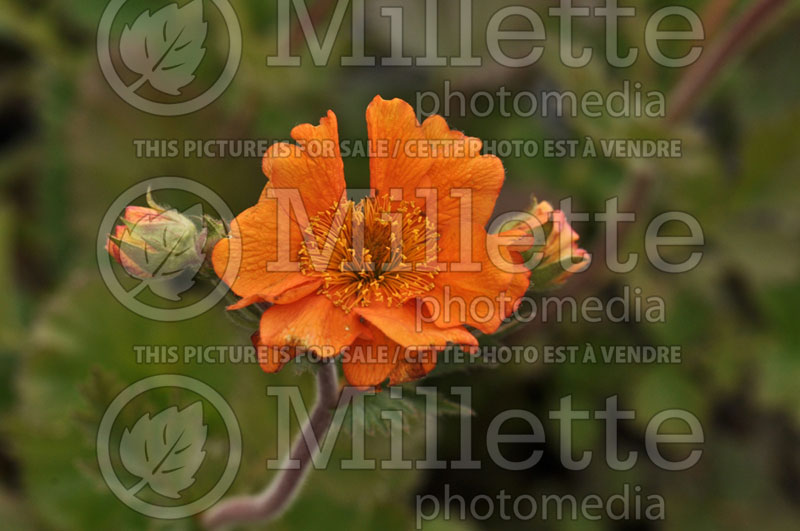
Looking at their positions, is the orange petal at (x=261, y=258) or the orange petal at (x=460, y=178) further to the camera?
the orange petal at (x=460, y=178)

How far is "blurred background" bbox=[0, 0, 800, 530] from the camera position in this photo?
2.57 metres

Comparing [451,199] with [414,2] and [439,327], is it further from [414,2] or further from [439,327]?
[414,2]

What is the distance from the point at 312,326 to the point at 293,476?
49cm

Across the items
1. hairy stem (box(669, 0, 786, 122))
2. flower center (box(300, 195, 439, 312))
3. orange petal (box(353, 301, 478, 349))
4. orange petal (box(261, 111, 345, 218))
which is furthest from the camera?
hairy stem (box(669, 0, 786, 122))

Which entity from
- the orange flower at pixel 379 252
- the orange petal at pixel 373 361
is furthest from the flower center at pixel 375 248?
the orange petal at pixel 373 361

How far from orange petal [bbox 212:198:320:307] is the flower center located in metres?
0.06

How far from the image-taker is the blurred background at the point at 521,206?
2.57m

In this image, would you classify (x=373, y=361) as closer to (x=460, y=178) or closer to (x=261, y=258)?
(x=261, y=258)

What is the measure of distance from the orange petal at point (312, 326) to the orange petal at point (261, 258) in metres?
0.02

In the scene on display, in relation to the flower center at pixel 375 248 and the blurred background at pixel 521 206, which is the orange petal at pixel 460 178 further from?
the blurred background at pixel 521 206

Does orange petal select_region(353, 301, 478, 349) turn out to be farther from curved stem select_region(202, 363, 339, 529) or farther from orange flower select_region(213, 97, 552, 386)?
curved stem select_region(202, 363, 339, 529)

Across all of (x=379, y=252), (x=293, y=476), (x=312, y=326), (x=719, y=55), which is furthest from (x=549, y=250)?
(x=719, y=55)

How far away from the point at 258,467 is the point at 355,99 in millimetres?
1597

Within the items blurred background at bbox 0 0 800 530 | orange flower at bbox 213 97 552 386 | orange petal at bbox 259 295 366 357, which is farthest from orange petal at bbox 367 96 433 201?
blurred background at bbox 0 0 800 530
